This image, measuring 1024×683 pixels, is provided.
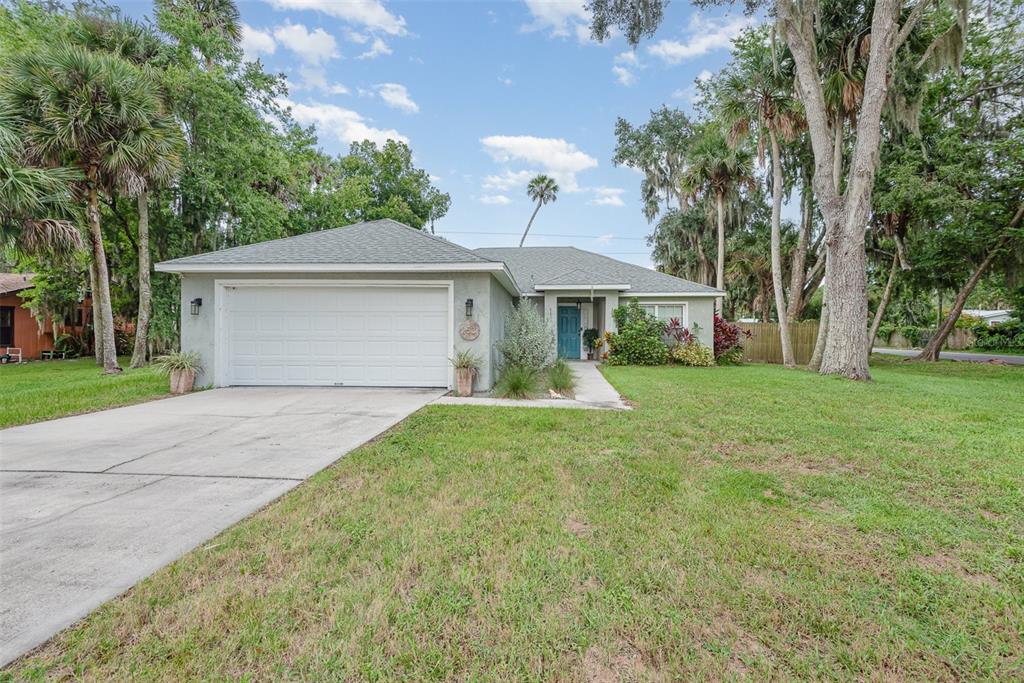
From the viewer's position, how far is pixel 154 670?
5.52 feet

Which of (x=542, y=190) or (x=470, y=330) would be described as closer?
(x=470, y=330)

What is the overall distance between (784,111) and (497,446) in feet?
47.9

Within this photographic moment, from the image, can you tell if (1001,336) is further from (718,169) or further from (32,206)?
(32,206)

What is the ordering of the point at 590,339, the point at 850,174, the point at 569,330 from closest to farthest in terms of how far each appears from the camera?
the point at 850,174
the point at 590,339
the point at 569,330

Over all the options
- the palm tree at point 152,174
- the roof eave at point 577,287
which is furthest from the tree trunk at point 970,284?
the palm tree at point 152,174

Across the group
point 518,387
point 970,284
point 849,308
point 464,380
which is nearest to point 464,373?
point 464,380

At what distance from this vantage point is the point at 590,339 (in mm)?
15484

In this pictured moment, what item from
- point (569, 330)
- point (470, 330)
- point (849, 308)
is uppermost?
point (849, 308)

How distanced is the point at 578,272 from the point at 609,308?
1.72 metres

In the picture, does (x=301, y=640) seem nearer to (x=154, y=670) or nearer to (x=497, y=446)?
(x=154, y=670)

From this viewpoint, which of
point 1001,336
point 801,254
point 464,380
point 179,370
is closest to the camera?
point 464,380

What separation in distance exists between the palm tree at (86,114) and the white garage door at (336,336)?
18.3 feet

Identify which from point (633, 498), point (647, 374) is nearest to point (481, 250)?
point (647, 374)

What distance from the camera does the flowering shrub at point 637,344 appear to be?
44.6ft
